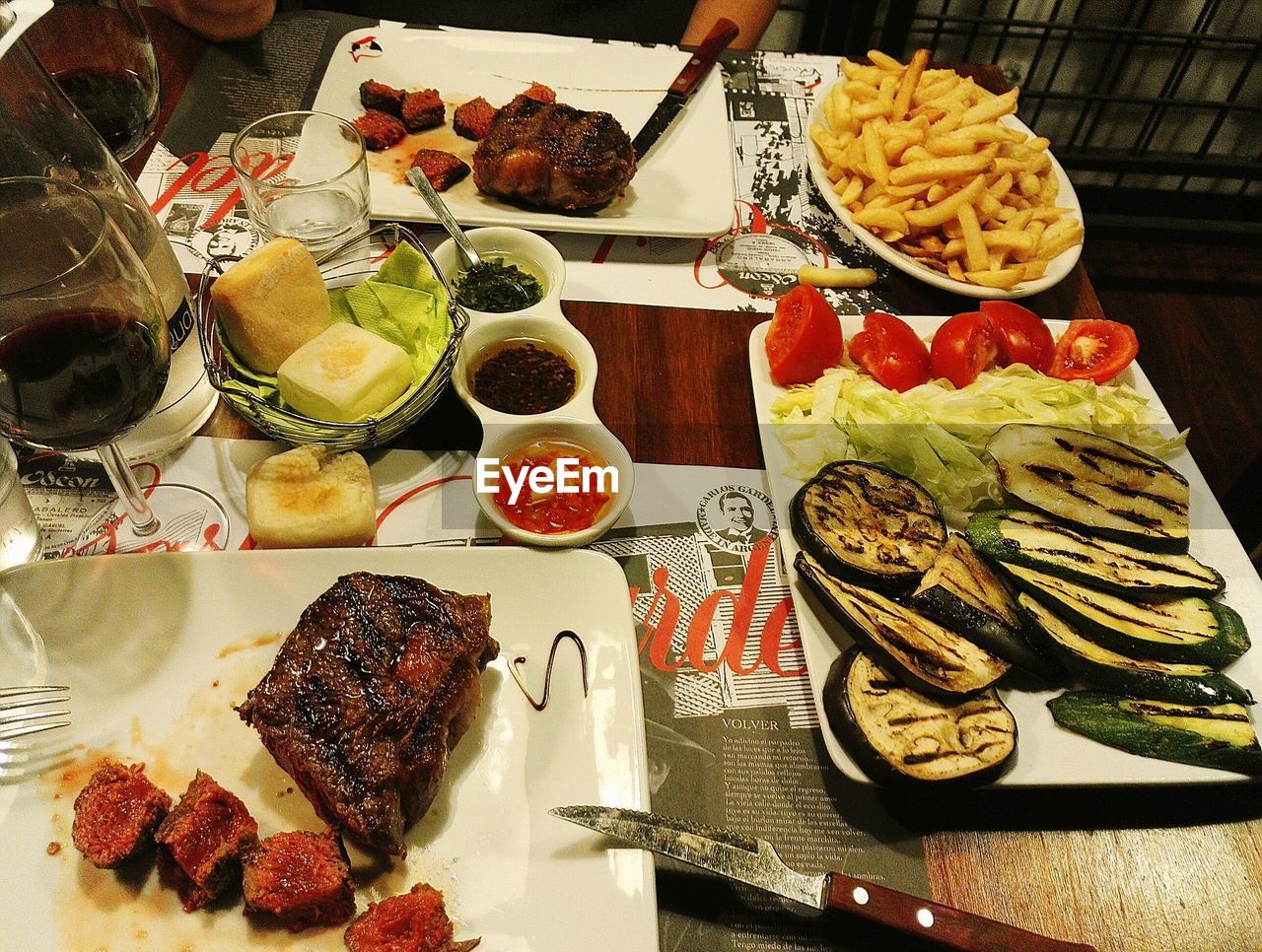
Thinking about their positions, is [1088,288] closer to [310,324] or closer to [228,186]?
[310,324]

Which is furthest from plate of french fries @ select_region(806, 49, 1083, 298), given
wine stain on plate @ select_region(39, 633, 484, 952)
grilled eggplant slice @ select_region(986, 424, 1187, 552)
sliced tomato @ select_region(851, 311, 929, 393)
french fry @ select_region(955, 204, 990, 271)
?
wine stain on plate @ select_region(39, 633, 484, 952)

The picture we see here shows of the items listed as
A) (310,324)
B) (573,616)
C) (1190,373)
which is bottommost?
(1190,373)

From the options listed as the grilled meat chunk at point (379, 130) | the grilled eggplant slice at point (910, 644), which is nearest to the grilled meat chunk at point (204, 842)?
the grilled eggplant slice at point (910, 644)

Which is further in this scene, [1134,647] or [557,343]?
[557,343]

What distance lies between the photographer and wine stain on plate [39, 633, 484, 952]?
1.33 metres

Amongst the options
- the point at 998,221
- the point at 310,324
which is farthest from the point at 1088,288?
the point at 310,324

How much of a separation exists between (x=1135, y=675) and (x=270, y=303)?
6.66ft

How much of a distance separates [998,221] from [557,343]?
4.92ft

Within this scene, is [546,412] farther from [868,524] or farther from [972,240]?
[972,240]

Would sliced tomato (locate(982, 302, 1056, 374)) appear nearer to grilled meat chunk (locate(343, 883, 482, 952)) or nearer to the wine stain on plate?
the wine stain on plate

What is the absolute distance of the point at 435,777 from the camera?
4.64 feet

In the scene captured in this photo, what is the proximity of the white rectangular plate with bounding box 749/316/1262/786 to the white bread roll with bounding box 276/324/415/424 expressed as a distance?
3.08 ft

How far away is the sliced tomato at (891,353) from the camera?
2.29 meters

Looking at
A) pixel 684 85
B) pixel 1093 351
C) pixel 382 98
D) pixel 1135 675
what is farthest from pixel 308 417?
pixel 1093 351
